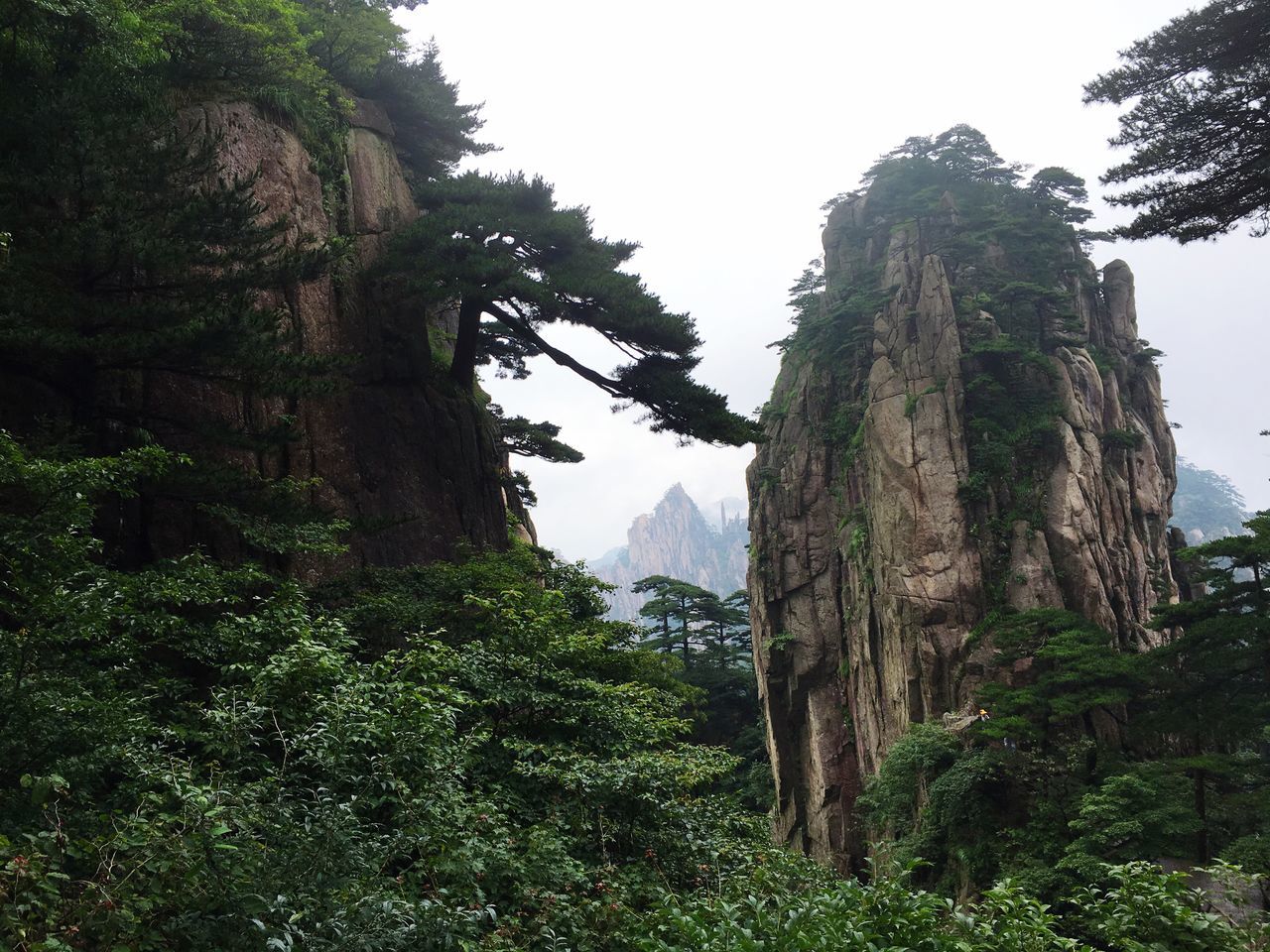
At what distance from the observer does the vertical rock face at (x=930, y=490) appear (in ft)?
73.9

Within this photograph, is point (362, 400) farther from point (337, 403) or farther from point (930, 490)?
point (930, 490)

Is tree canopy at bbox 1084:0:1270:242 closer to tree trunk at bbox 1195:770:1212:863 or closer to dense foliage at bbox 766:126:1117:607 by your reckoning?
tree trunk at bbox 1195:770:1212:863

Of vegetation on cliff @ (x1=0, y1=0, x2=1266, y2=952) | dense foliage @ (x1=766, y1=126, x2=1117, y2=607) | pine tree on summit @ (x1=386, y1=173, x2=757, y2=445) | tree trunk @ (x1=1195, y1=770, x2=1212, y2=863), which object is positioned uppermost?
dense foliage @ (x1=766, y1=126, x2=1117, y2=607)

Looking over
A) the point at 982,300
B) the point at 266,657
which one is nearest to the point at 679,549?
the point at 982,300

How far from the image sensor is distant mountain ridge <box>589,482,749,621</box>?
474ft

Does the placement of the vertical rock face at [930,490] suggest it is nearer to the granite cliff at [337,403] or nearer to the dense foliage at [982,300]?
the dense foliage at [982,300]

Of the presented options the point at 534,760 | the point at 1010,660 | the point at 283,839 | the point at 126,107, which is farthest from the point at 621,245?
the point at 1010,660

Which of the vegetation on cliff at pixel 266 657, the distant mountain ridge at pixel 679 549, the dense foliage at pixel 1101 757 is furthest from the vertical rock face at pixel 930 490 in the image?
the distant mountain ridge at pixel 679 549

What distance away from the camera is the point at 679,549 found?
149125mm

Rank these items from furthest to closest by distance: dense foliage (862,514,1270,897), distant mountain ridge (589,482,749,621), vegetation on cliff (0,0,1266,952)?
distant mountain ridge (589,482,749,621), dense foliage (862,514,1270,897), vegetation on cliff (0,0,1266,952)

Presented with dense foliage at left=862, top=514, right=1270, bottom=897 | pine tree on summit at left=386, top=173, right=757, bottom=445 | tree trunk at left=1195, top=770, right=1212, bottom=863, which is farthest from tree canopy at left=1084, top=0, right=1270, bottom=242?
tree trunk at left=1195, top=770, right=1212, bottom=863

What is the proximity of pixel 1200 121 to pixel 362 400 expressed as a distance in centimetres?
1109

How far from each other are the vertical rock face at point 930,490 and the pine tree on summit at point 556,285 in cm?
1305

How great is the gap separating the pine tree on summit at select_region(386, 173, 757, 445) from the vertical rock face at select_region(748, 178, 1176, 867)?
13052mm
